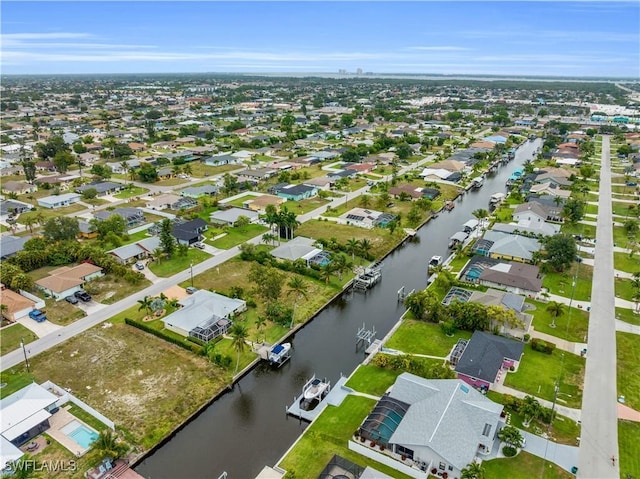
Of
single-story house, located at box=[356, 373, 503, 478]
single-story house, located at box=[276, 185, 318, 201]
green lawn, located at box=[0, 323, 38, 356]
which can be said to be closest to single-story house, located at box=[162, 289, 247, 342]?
green lawn, located at box=[0, 323, 38, 356]

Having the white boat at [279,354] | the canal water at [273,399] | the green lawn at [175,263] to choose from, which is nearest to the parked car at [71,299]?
the green lawn at [175,263]

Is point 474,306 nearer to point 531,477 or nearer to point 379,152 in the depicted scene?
point 531,477

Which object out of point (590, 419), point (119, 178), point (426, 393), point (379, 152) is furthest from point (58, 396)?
point (379, 152)

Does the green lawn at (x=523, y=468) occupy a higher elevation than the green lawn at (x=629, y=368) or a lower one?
lower

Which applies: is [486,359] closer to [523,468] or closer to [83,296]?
[523,468]

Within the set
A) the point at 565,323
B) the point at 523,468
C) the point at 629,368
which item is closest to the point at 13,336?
the point at 523,468

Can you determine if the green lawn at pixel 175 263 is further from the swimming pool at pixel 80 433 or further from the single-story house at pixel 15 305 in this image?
the swimming pool at pixel 80 433

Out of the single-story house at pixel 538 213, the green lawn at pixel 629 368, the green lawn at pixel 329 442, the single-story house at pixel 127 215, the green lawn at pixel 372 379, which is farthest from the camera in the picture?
the single-story house at pixel 538 213
